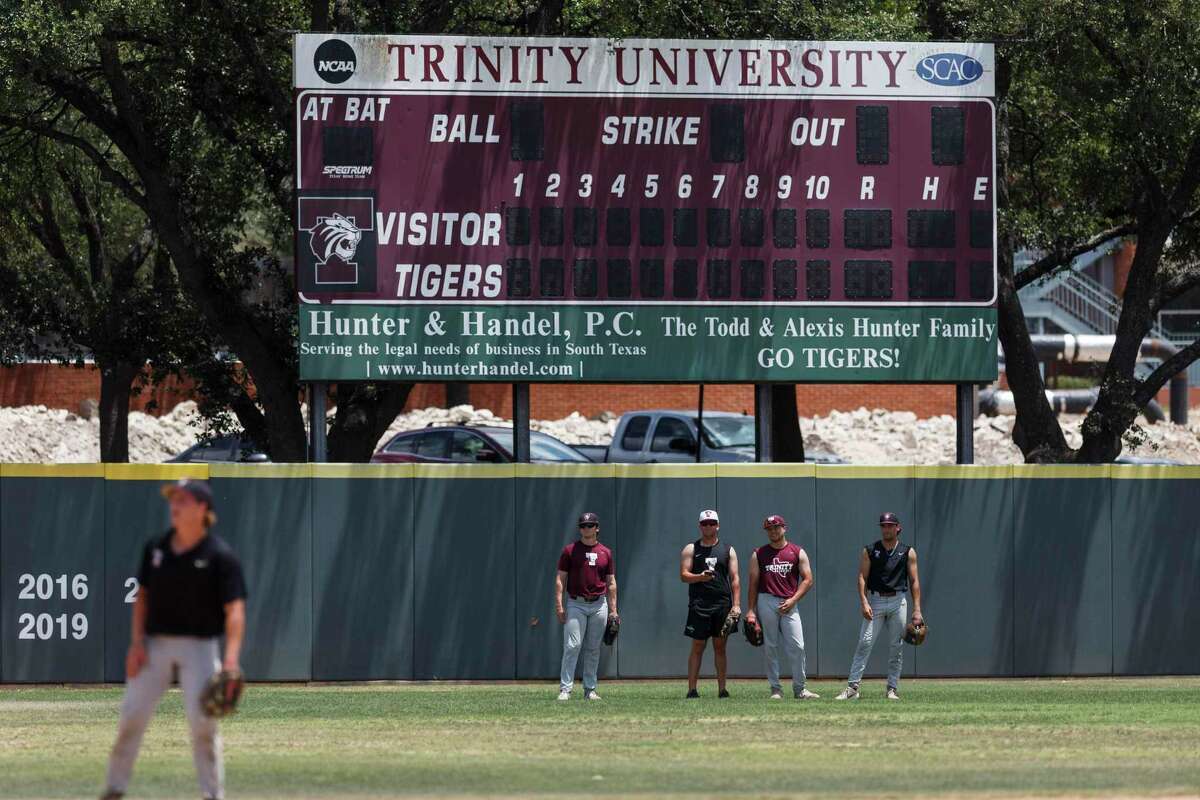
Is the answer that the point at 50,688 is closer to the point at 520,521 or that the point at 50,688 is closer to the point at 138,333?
the point at 520,521

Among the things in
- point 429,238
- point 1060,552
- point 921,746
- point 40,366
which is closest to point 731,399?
point 40,366

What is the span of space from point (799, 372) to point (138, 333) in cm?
1089

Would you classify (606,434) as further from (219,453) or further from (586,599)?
(586,599)

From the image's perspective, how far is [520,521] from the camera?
2112 centimetres

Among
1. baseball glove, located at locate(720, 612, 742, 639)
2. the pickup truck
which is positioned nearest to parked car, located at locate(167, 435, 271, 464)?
the pickup truck

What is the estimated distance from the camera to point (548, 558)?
69.3 feet

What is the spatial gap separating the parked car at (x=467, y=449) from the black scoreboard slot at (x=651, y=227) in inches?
392

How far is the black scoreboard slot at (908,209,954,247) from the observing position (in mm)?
20125

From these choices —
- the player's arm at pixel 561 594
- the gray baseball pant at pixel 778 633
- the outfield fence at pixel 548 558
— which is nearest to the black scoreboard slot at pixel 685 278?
the outfield fence at pixel 548 558

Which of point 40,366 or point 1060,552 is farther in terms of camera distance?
point 40,366

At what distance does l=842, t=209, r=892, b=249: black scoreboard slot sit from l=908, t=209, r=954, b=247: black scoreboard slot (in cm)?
25

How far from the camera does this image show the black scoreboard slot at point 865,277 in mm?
20156

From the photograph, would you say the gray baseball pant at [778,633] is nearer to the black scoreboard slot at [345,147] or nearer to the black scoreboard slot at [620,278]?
the black scoreboard slot at [620,278]

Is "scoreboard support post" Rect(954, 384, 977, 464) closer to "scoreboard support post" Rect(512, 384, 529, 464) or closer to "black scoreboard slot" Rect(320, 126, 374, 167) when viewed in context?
"scoreboard support post" Rect(512, 384, 529, 464)
